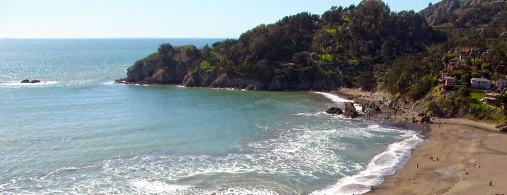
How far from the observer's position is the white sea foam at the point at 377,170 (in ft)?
115

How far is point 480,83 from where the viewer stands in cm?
6719

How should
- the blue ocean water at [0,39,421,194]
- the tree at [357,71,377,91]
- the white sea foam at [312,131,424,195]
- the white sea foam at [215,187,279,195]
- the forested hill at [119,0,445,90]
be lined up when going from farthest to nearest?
the forested hill at [119,0,445,90], the tree at [357,71,377,91], the blue ocean water at [0,39,421,194], the white sea foam at [312,131,424,195], the white sea foam at [215,187,279,195]

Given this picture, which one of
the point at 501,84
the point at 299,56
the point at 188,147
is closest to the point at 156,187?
the point at 188,147

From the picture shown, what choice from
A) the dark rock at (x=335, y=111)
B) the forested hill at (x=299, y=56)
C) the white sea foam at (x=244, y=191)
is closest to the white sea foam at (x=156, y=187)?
the white sea foam at (x=244, y=191)

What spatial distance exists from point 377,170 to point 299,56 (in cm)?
6896

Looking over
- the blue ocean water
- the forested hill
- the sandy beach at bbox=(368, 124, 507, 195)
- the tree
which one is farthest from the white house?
the forested hill

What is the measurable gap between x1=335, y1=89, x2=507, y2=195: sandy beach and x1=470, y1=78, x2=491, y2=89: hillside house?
497 inches

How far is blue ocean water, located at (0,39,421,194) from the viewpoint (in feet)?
120

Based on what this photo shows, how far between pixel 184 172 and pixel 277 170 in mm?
9630

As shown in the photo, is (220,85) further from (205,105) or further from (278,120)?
(278,120)

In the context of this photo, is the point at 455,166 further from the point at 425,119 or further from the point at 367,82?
the point at 367,82

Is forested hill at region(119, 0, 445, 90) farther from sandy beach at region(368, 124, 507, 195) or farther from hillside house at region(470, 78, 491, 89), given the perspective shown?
sandy beach at region(368, 124, 507, 195)

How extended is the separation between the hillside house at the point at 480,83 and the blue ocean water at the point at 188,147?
871 inches

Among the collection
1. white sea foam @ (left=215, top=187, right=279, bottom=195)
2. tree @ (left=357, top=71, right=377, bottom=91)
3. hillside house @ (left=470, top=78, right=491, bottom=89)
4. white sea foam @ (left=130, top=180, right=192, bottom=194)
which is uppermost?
hillside house @ (left=470, top=78, right=491, bottom=89)
